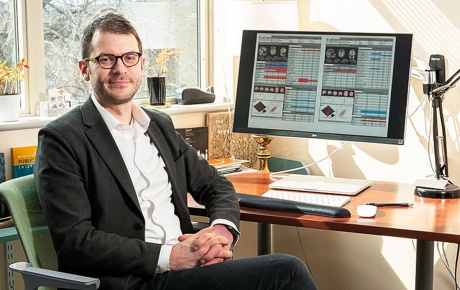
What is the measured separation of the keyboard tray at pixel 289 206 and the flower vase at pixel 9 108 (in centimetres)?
82

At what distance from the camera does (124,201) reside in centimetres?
220

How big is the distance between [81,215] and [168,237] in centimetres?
32

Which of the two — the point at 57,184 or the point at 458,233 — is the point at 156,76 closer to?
the point at 57,184

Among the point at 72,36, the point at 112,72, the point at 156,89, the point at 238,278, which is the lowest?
the point at 238,278

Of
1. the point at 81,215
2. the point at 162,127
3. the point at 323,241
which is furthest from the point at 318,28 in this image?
the point at 81,215

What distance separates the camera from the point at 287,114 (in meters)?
2.85

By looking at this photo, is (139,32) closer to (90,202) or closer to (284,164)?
(284,164)

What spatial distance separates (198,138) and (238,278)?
1183 millimetres

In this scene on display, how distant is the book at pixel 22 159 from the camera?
2.66 meters

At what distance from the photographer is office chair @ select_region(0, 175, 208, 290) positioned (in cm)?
195

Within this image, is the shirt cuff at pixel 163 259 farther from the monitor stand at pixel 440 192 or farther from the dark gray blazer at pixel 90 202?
the monitor stand at pixel 440 192

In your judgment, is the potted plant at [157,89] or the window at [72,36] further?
the potted plant at [157,89]

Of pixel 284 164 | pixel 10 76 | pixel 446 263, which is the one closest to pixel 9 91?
pixel 10 76

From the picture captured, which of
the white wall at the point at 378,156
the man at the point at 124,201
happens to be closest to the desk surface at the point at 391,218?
the man at the point at 124,201
